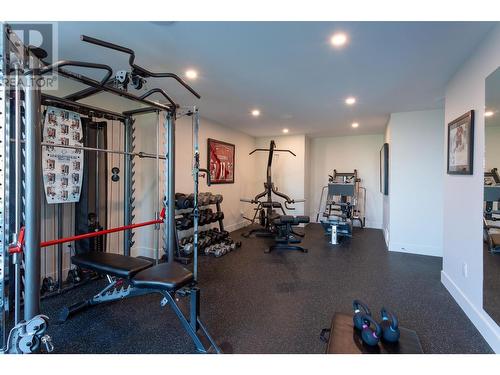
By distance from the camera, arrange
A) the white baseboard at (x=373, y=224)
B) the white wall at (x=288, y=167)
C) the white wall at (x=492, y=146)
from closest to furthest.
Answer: the white wall at (x=492, y=146) < the white baseboard at (x=373, y=224) < the white wall at (x=288, y=167)

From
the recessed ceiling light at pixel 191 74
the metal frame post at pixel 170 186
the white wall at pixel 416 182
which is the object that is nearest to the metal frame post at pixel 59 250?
the metal frame post at pixel 170 186

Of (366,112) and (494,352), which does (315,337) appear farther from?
(366,112)

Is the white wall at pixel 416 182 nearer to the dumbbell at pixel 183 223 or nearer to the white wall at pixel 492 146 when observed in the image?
the white wall at pixel 492 146

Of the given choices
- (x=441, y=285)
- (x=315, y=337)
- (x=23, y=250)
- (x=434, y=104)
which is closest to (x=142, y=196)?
(x=23, y=250)

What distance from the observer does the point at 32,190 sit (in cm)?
141

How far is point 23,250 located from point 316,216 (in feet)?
20.5

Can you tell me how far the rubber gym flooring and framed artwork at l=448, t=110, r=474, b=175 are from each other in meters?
1.28

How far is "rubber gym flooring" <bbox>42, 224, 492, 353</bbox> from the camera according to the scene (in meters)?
1.73

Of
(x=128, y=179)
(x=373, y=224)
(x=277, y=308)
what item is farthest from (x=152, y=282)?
(x=373, y=224)

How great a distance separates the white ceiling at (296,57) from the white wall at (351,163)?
254 cm

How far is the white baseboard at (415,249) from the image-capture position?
3731 millimetres

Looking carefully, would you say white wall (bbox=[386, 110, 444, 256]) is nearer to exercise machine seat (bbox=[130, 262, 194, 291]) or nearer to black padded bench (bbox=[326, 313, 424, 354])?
black padded bench (bbox=[326, 313, 424, 354])

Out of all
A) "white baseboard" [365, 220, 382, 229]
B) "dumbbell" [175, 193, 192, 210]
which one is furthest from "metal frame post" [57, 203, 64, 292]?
"white baseboard" [365, 220, 382, 229]

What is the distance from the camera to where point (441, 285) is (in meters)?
2.70
